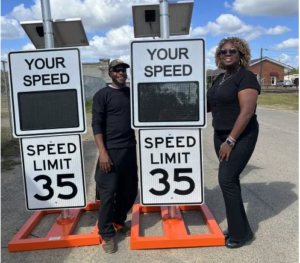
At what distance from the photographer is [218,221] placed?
4020 millimetres

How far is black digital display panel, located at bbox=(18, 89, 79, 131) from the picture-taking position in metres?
3.40

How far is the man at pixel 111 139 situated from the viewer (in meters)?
3.33

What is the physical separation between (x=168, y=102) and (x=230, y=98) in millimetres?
644

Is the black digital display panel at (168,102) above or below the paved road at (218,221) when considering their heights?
above

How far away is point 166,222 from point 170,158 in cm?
86

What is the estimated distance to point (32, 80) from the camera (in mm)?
3354

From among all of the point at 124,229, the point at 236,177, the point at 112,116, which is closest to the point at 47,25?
the point at 112,116

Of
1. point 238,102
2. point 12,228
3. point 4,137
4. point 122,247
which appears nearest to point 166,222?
point 122,247

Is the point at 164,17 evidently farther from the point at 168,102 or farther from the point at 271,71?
the point at 271,71

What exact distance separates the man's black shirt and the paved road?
1.18m

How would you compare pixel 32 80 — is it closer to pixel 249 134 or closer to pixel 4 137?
pixel 249 134

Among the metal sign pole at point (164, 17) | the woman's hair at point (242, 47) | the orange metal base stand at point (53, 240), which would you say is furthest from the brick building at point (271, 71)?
the orange metal base stand at point (53, 240)

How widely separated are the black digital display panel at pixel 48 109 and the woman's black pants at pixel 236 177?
5.43 ft

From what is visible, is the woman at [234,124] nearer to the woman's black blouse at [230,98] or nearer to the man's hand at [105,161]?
the woman's black blouse at [230,98]
